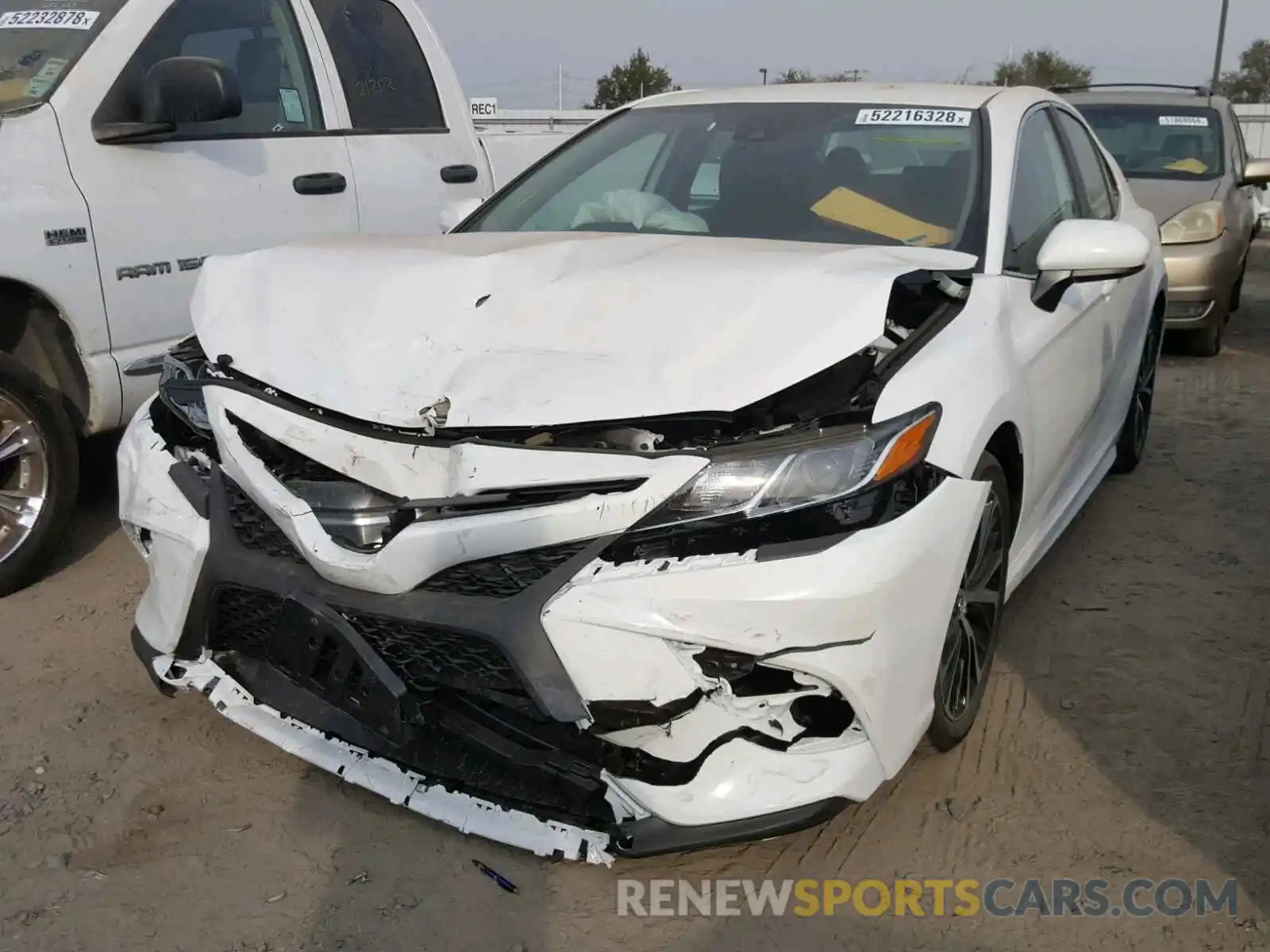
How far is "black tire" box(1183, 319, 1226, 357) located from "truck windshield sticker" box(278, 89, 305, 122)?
590cm

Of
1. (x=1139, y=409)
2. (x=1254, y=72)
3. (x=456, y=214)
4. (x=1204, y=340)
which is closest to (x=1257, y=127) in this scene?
(x=1204, y=340)

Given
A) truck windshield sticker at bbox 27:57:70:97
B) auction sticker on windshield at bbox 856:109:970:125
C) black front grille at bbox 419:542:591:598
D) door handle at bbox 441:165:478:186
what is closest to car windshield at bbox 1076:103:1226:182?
door handle at bbox 441:165:478:186

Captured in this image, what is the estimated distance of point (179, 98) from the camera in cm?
381

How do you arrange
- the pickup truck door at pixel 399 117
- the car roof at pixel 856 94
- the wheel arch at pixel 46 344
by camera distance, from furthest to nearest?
the pickup truck door at pixel 399 117, the wheel arch at pixel 46 344, the car roof at pixel 856 94

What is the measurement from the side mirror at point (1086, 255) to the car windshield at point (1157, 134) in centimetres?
575

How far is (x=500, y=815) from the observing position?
2.40m

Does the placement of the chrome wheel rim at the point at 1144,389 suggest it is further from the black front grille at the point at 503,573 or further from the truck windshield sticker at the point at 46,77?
the truck windshield sticker at the point at 46,77

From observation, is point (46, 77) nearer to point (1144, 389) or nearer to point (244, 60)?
point (244, 60)

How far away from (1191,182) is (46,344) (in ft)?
23.4

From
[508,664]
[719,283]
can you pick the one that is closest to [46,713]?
[508,664]

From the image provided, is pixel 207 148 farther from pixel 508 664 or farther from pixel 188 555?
pixel 508 664

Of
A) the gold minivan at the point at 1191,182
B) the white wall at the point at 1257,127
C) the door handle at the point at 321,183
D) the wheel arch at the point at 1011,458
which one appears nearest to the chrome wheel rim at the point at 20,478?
the door handle at the point at 321,183

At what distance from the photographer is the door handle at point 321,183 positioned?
442cm

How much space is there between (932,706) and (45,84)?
3334mm
